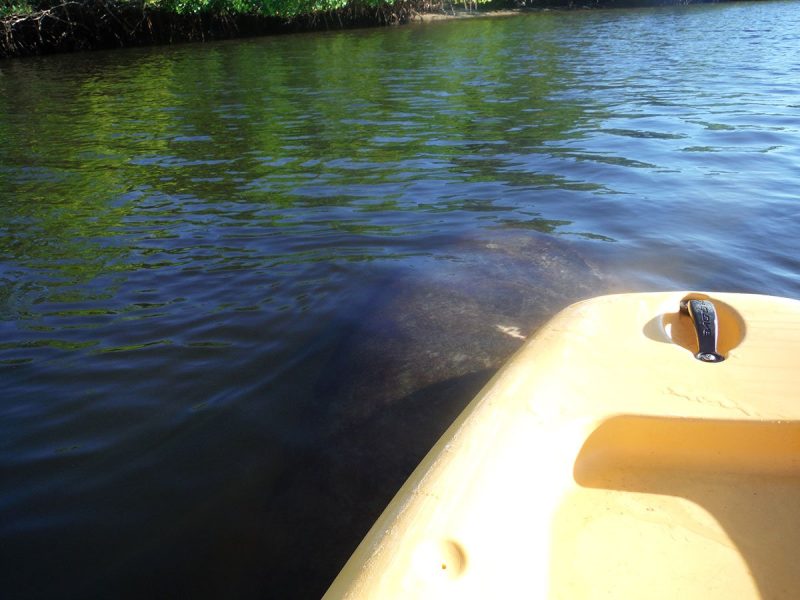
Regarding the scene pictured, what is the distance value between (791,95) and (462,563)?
11.2 metres

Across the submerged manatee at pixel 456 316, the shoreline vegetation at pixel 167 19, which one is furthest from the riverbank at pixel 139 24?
the submerged manatee at pixel 456 316

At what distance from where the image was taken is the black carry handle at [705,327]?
2.31 meters

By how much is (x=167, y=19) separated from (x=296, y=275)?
22751 mm

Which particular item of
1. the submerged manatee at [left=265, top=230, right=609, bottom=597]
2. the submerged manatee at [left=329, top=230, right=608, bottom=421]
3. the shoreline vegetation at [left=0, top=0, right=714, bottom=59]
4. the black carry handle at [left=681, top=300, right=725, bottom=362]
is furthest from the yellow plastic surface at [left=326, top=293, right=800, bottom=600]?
the shoreline vegetation at [left=0, top=0, right=714, bottom=59]

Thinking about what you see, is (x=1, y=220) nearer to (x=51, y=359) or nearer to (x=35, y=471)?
(x=51, y=359)

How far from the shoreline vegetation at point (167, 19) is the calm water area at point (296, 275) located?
12198 millimetres

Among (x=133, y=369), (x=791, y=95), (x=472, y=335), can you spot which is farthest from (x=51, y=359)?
(x=791, y=95)

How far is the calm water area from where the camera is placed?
103 inches

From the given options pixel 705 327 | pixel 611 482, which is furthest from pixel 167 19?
pixel 611 482

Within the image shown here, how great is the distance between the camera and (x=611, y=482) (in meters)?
1.97

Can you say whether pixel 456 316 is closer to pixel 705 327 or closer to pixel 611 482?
A: pixel 705 327

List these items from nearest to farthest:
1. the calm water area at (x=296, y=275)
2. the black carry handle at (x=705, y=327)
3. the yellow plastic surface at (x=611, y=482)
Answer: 1. the yellow plastic surface at (x=611, y=482)
2. the black carry handle at (x=705, y=327)
3. the calm water area at (x=296, y=275)

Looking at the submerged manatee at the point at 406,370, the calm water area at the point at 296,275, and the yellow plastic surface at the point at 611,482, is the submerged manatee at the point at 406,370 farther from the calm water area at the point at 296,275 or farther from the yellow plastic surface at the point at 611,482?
the yellow plastic surface at the point at 611,482

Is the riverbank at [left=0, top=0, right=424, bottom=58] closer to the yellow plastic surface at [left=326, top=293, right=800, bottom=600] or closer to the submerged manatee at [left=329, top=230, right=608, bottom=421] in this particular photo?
the submerged manatee at [left=329, top=230, right=608, bottom=421]
